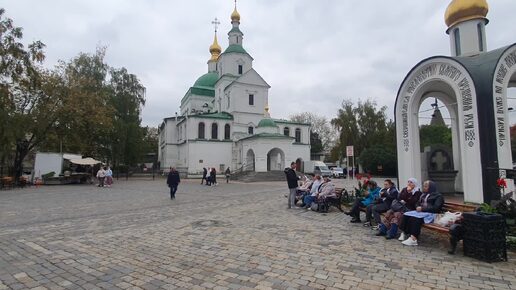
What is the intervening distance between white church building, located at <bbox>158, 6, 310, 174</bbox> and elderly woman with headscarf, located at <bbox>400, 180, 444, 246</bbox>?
1259 inches

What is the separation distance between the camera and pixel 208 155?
45.6 meters

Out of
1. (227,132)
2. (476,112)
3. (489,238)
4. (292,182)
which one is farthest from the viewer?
(227,132)

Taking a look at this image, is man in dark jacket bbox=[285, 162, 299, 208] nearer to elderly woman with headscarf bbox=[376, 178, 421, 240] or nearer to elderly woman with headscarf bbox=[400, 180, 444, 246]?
elderly woman with headscarf bbox=[376, 178, 421, 240]

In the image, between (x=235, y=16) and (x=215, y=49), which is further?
(x=215, y=49)

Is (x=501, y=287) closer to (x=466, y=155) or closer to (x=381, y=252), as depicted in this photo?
(x=381, y=252)

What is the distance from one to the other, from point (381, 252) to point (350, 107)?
141 feet

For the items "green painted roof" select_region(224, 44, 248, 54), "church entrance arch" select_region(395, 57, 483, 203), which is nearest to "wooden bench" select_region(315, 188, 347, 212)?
"church entrance arch" select_region(395, 57, 483, 203)

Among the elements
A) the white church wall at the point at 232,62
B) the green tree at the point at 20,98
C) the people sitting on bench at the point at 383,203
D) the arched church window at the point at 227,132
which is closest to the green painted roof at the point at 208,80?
the white church wall at the point at 232,62

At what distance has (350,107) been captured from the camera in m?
46.7

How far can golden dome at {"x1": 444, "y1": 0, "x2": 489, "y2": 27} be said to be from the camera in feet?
41.8

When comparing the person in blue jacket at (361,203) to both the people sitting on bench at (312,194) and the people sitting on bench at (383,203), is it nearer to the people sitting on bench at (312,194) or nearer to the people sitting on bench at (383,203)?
the people sitting on bench at (383,203)

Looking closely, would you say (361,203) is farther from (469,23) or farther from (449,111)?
(469,23)

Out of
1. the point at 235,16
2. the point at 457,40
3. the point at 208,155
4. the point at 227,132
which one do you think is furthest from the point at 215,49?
the point at 457,40

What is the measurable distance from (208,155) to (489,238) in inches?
1642
